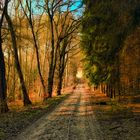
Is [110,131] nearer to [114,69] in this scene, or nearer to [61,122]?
[61,122]

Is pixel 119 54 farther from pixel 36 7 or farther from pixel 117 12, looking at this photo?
pixel 36 7

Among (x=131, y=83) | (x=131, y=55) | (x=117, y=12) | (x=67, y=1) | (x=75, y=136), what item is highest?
(x=67, y=1)

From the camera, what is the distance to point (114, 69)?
88.3 ft

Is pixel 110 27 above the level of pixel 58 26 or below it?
below

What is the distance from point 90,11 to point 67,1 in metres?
17.7

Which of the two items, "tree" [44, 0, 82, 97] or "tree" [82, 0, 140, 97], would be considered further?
"tree" [44, 0, 82, 97]

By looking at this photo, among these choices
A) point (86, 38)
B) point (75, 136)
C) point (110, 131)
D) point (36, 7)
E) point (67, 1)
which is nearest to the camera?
point (75, 136)

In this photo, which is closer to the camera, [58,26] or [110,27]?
[110,27]

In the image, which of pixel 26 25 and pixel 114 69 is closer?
pixel 114 69

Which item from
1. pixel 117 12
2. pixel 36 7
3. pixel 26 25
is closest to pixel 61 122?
pixel 117 12

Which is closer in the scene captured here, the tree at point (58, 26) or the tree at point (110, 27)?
the tree at point (110, 27)

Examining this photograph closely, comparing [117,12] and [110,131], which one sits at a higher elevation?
[117,12]

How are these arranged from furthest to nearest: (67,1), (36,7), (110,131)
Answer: (67,1), (36,7), (110,131)

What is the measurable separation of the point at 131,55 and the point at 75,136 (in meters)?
9.03
